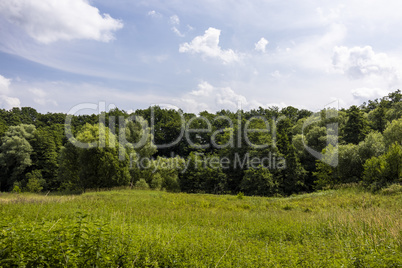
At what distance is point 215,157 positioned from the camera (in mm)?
51344

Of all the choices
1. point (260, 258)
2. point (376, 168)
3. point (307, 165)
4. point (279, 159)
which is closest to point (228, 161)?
point (279, 159)

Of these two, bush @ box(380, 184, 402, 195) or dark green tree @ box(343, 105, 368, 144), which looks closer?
bush @ box(380, 184, 402, 195)

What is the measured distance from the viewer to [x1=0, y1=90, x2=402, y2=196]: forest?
33.1 m

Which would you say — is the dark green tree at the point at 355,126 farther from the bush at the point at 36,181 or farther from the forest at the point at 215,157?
the bush at the point at 36,181

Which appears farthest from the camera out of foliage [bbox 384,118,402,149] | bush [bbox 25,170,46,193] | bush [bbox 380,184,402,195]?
bush [bbox 25,170,46,193]

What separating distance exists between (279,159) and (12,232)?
1725 inches

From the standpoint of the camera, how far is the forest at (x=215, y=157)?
33.1m

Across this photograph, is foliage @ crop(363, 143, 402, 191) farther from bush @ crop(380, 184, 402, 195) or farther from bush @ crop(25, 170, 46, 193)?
bush @ crop(25, 170, 46, 193)

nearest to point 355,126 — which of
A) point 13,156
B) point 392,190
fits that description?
point 392,190

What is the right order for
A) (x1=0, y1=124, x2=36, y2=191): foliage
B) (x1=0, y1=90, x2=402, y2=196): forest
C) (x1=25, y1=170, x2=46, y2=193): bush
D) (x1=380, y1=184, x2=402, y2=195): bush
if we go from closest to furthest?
1. (x1=380, y1=184, x2=402, y2=195): bush
2. (x1=0, y1=90, x2=402, y2=196): forest
3. (x1=25, y1=170, x2=46, y2=193): bush
4. (x1=0, y1=124, x2=36, y2=191): foliage

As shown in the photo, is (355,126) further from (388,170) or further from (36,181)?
(36,181)

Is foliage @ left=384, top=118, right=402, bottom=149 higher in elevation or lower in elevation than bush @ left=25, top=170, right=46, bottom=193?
higher

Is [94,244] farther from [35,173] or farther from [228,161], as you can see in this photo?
[35,173]

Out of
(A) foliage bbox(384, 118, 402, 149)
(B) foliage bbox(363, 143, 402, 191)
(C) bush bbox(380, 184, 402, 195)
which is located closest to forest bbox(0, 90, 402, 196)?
(A) foliage bbox(384, 118, 402, 149)
